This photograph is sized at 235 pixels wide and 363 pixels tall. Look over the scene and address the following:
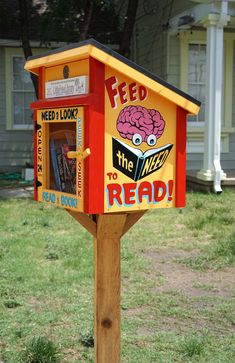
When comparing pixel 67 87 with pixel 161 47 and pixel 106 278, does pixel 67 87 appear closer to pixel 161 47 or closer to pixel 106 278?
pixel 106 278

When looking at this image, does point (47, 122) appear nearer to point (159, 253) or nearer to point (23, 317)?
point (23, 317)

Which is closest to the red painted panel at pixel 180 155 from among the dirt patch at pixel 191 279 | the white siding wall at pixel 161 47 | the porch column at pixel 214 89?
the dirt patch at pixel 191 279

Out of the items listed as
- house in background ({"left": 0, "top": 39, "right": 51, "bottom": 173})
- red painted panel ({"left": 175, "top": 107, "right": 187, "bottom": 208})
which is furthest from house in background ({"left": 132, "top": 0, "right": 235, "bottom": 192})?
red painted panel ({"left": 175, "top": 107, "right": 187, "bottom": 208})

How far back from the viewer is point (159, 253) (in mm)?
5953

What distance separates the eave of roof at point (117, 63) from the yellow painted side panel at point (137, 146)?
46 millimetres

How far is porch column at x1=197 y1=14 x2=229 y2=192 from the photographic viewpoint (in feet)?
30.3

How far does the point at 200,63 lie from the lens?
11641mm

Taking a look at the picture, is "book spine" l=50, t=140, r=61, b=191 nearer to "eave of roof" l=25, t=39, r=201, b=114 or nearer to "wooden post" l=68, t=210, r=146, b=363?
"wooden post" l=68, t=210, r=146, b=363

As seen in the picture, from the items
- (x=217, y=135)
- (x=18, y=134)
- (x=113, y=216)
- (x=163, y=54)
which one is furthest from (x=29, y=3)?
(x=113, y=216)

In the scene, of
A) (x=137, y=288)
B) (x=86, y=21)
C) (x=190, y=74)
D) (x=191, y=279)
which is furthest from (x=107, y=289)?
(x=190, y=74)

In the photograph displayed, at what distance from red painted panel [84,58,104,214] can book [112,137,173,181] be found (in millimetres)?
86

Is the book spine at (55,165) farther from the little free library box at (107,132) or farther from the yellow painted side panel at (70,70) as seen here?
the yellow painted side panel at (70,70)

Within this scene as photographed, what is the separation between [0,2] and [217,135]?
760 centimetres

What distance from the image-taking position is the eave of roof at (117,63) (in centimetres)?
230
